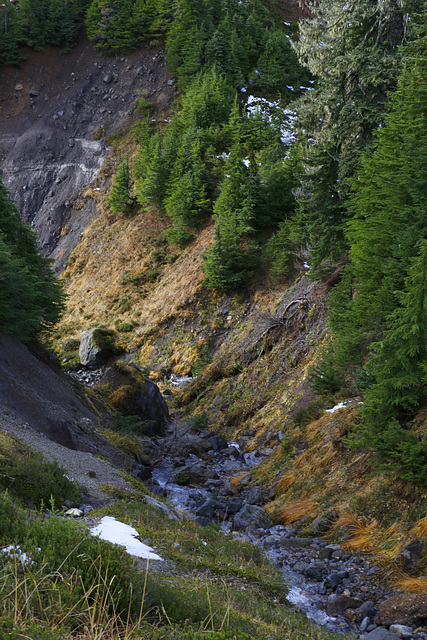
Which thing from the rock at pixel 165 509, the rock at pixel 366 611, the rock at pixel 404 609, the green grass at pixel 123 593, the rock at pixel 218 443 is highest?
the green grass at pixel 123 593

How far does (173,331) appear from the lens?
27328mm

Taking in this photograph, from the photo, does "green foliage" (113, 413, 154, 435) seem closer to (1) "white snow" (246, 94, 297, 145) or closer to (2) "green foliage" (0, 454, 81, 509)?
(2) "green foliage" (0, 454, 81, 509)

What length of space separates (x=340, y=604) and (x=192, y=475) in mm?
7374

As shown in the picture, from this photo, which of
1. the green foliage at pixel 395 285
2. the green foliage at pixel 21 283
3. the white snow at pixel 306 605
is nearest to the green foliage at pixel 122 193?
the green foliage at pixel 21 283

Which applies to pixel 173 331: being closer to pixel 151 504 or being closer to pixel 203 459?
pixel 203 459

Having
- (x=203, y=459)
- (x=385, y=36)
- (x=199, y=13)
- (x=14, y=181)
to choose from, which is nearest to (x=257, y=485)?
(x=203, y=459)

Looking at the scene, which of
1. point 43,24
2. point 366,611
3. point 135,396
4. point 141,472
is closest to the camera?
point 366,611

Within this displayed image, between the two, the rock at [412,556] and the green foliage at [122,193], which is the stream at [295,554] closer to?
the rock at [412,556]

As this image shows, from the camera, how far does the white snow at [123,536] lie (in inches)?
222

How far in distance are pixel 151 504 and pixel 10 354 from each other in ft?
23.3

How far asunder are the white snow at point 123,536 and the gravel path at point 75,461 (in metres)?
1.68

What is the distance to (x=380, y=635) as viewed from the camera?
5.32 m

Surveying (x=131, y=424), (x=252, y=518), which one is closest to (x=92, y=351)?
(x=131, y=424)

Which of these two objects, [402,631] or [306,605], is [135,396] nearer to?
[306,605]
